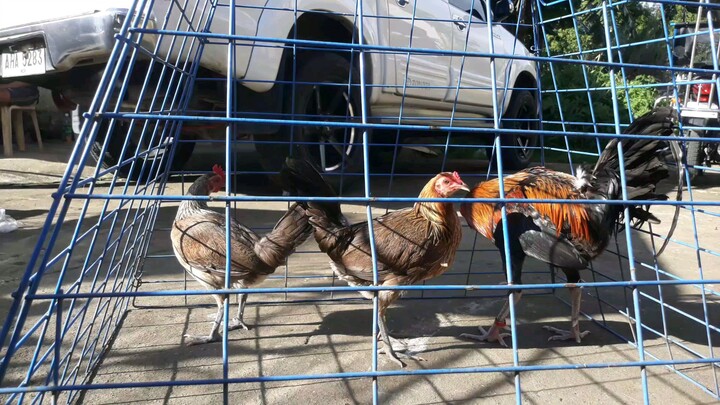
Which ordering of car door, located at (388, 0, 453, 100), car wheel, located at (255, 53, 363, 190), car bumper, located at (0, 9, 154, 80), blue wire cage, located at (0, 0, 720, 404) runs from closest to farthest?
blue wire cage, located at (0, 0, 720, 404) < car bumper, located at (0, 9, 154, 80) < car wheel, located at (255, 53, 363, 190) < car door, located at (388, 0, 453, 100)

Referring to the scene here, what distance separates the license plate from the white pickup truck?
0.01 meters

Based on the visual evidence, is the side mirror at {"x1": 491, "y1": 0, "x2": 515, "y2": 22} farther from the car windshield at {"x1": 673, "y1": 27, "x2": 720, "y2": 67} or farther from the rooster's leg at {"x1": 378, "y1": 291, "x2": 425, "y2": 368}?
the rooster's leg at {"x1": 378, "y1": 291, "x2": 425, "y2": 368}

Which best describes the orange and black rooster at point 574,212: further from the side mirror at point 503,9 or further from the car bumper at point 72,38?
the car bumper at point 72,38

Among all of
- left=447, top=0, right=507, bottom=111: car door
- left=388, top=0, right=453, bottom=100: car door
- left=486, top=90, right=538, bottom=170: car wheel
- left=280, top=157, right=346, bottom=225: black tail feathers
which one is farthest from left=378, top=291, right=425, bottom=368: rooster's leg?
left=486, top=90, right=538, bottom=170: car wheel

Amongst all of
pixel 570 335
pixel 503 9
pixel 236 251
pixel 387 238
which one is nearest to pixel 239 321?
pixel 236 251

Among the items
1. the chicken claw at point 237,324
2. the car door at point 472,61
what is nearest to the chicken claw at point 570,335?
the chicken claw at point 237,324

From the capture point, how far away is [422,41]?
212 inches

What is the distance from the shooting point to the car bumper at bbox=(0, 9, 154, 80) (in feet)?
11.5

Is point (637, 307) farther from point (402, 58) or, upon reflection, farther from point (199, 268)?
point (402, 58)

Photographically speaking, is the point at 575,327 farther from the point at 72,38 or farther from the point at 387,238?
the point at 72,38

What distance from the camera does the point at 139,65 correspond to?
380 cm

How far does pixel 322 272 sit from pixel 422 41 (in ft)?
9.56

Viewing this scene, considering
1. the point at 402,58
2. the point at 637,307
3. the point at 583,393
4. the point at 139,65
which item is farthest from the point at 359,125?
the point at 402,58

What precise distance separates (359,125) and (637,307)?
1.00 metres
